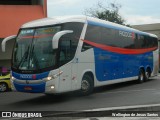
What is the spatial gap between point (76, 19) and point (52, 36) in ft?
5.18

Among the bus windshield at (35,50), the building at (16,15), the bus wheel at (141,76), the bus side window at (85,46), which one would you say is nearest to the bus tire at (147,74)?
the bus wheel at (141,76)

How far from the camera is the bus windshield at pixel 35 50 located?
13.8 meters

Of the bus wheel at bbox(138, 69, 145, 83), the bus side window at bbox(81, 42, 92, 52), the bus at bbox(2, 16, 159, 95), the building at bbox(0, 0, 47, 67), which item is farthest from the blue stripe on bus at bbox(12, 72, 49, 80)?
the building at bbox(0, 0, 47, 67)

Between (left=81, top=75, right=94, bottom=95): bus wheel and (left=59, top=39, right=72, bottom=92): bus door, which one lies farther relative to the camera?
(left=81, top=75, right=94, bottom=95): bus wheel

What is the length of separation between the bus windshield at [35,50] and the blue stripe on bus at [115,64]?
3.04 meters

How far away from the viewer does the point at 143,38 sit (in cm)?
2297

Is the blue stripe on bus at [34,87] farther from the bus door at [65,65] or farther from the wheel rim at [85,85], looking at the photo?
the wheel rim at [85,85]

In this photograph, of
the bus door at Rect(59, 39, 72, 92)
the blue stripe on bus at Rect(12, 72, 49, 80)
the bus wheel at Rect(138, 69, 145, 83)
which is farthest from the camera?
the bus wheel at Rect(138, 69, 145, 83)

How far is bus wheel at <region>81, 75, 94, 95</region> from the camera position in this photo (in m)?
15.5

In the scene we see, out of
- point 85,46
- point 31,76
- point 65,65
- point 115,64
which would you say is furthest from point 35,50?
point 115,64

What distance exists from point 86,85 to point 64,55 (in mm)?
2128

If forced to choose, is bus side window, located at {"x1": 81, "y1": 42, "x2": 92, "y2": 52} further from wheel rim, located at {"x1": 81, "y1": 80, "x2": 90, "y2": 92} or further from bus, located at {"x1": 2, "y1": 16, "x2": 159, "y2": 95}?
wheel rim, located at {"x1": 81, "y1": 80, "x2": 90, "y2": 92}

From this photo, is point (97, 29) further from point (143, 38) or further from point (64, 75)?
point (143, 38)

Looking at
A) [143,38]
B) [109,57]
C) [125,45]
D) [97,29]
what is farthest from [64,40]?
[143,38]
